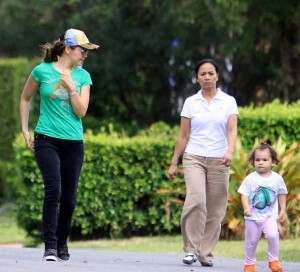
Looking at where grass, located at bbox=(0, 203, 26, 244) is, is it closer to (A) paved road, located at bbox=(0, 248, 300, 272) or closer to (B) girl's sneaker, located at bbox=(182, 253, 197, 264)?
(A) paved road, located at bbox=(0, 248, 300, 272)

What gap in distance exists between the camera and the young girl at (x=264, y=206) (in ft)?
29.5

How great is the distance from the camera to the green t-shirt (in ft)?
A: 29.4

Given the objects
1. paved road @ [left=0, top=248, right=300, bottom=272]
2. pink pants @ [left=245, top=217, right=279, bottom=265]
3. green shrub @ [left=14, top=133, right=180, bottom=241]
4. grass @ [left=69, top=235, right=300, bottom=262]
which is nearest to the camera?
paved road @ [left=0, top=248, right=300, bottom=272]

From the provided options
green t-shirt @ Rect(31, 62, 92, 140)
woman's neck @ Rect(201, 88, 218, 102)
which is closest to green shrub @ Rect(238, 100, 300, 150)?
woman's neck @ Rect(201, 88, 218, 102)

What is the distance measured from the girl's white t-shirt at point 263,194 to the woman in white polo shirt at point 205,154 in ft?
2.11

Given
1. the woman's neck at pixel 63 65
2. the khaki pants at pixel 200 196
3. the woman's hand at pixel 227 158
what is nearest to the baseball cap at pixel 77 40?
the woman's neck at pixel 63 65

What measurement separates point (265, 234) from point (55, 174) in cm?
179

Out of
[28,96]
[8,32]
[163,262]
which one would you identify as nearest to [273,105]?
[163,262]

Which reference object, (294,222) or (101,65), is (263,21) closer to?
(101,65)

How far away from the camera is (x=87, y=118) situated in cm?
2781

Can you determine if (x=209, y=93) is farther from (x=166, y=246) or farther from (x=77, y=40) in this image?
(x=166, y=246)

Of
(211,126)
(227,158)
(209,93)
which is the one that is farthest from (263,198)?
(209,93)

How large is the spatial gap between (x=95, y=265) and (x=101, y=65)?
59.0 ft

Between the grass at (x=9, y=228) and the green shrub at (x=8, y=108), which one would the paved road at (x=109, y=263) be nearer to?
the grass at (x=9, y=228)
